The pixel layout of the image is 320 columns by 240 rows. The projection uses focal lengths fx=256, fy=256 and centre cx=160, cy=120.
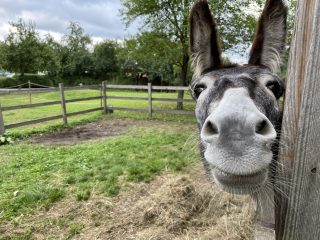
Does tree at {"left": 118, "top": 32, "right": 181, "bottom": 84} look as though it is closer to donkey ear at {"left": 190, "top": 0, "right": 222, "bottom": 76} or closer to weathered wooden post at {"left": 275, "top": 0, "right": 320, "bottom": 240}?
donkey ear at {"left": 190, "top": 0, "right": 222, "bottom": 76}

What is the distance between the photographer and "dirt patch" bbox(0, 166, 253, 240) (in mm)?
3016

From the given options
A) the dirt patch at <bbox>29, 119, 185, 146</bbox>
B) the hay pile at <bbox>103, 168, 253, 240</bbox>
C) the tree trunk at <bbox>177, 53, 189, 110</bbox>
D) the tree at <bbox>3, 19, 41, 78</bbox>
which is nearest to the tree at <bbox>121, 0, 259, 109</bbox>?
the tree trunk at <bbox>177, 53, 189, 110</bbox>

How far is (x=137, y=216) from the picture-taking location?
354 cm

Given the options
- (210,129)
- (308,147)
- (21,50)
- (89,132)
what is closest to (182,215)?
(210,129)

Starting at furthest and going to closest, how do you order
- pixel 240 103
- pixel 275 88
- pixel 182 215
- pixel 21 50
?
pixel 21 50 → pixel 182 215 → pixel 275 88 → pixel 240 103

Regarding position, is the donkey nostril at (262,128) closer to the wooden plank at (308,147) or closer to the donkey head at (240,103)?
the donkey head at (240,103)

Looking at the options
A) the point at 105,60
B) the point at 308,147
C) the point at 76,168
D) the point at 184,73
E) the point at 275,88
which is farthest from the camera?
the point at 105,60

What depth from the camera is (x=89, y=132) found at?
368 inches

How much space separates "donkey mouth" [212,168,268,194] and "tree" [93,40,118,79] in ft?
126

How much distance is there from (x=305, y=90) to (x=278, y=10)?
0.77m

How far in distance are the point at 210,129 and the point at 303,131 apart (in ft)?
1.22

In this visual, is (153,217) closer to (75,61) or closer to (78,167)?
(78,167)

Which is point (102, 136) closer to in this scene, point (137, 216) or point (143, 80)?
point (137, 216)

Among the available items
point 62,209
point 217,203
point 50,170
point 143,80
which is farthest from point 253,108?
point 143,80
